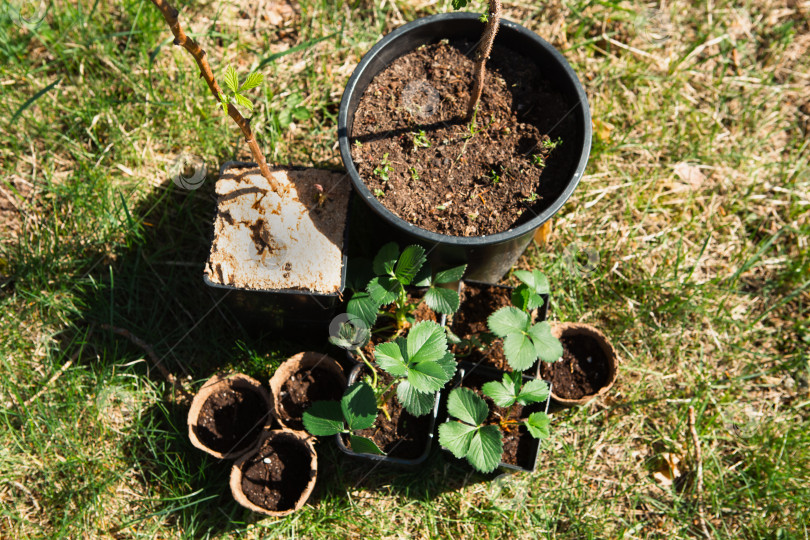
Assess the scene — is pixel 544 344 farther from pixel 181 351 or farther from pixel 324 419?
pixel 181 351

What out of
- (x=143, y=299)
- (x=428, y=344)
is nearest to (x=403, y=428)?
(x=428, y=344)

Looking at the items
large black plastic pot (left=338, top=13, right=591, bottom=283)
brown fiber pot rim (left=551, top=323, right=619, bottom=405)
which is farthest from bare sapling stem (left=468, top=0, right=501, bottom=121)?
brown fiber pot rim (left=551, top=323, right=619, bottom=405)

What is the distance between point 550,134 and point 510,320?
63 centimetres

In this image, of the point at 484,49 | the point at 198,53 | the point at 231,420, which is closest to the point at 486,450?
the point at 231,420

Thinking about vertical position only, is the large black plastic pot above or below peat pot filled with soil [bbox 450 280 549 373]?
above

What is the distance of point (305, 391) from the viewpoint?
202cm

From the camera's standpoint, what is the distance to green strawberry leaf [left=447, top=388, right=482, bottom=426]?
1729 millimetres

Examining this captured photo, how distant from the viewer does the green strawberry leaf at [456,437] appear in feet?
5.60

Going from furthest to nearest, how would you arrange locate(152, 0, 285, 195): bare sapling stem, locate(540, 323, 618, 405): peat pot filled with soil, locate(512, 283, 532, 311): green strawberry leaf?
locate(540, 323, 618, 405): peat pot filled with soil < locate(512, 283, 532, 311): green strawberry leaf < locate(152, 0, 285, 195): bare sapling stem

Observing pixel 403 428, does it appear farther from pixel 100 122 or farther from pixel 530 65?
pixel 100 122

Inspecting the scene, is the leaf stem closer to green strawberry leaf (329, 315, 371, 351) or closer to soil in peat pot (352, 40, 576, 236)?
green strawberry leaf (329, 315, 371, 351)

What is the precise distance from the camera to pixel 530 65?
2014 millimetres

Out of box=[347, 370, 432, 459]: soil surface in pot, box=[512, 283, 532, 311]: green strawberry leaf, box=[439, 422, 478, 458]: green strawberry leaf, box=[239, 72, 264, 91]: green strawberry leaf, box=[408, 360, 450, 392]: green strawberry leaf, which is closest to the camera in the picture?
box=[239, 72, 264, 91]: green strawberry leaf

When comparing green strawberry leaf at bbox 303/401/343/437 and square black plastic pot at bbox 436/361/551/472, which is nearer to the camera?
green strawberry leaf at bbox 303/401/343/437
